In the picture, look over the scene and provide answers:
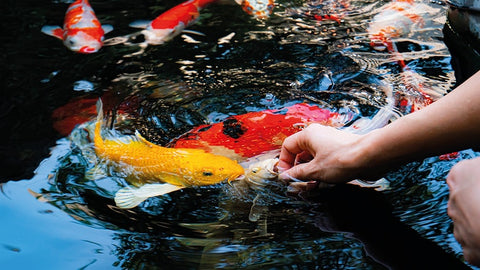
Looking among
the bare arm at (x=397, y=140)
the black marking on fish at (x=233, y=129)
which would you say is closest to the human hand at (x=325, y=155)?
the bare arm at (x=397, y=140)

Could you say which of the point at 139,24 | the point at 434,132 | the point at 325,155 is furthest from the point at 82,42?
the point at 434,132

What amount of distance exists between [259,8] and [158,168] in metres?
2.83

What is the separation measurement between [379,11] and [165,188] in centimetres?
328

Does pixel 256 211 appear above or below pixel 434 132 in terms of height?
below

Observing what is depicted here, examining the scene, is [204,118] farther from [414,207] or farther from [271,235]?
[414,207]

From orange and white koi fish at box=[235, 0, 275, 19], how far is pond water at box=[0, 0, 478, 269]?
0.07 metres

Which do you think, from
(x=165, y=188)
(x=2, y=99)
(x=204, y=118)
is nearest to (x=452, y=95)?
(x=165, y=188)

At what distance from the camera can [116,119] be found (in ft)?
10.3

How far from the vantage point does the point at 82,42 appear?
427cm

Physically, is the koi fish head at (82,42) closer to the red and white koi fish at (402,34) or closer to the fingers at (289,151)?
the red and white koi fish at (402,34)

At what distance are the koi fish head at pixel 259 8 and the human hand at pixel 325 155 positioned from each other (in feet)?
9.44

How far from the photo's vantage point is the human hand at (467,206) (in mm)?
1390

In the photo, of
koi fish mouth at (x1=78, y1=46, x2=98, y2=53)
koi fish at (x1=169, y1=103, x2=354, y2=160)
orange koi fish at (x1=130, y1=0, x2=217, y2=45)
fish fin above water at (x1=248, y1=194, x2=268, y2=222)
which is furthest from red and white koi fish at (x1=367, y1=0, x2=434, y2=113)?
koi fish mouth at (x1=78, y1=46, x2=98, y2=53)

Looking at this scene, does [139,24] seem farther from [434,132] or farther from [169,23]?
[434,132]
